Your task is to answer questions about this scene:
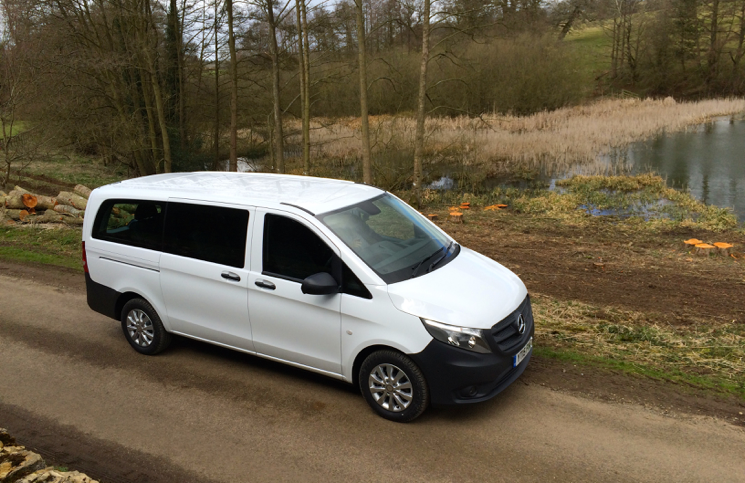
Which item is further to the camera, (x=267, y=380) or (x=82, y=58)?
(x=82, y=58)

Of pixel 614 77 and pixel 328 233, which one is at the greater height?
pixel 614 77

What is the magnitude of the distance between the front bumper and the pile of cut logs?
508 inches

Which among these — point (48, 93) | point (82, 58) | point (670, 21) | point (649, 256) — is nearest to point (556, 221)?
point (649, 256)

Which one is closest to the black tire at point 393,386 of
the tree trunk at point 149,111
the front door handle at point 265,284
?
the front door handle at point 265,284

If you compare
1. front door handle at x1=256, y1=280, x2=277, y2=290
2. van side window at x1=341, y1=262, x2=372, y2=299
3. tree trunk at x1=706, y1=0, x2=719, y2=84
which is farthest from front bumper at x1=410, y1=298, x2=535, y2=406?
tree trunk at x1=706, y1=0, x2=719, y2=84

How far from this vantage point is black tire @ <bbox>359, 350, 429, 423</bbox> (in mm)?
4613

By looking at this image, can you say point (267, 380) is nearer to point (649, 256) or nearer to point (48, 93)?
point (649, 256)

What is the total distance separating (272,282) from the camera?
520 centimetres

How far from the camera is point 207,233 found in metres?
5.66

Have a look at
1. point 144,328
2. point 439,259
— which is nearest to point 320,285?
point 439,259

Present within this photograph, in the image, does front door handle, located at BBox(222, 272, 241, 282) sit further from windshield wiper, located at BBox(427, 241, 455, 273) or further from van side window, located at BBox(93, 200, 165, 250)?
windshield wiper, located at BBox(427, 241, 455, 273)

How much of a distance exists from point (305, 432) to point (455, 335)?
152 centimetres

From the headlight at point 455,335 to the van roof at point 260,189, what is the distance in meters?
1.56

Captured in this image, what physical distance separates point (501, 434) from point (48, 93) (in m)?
20.9
